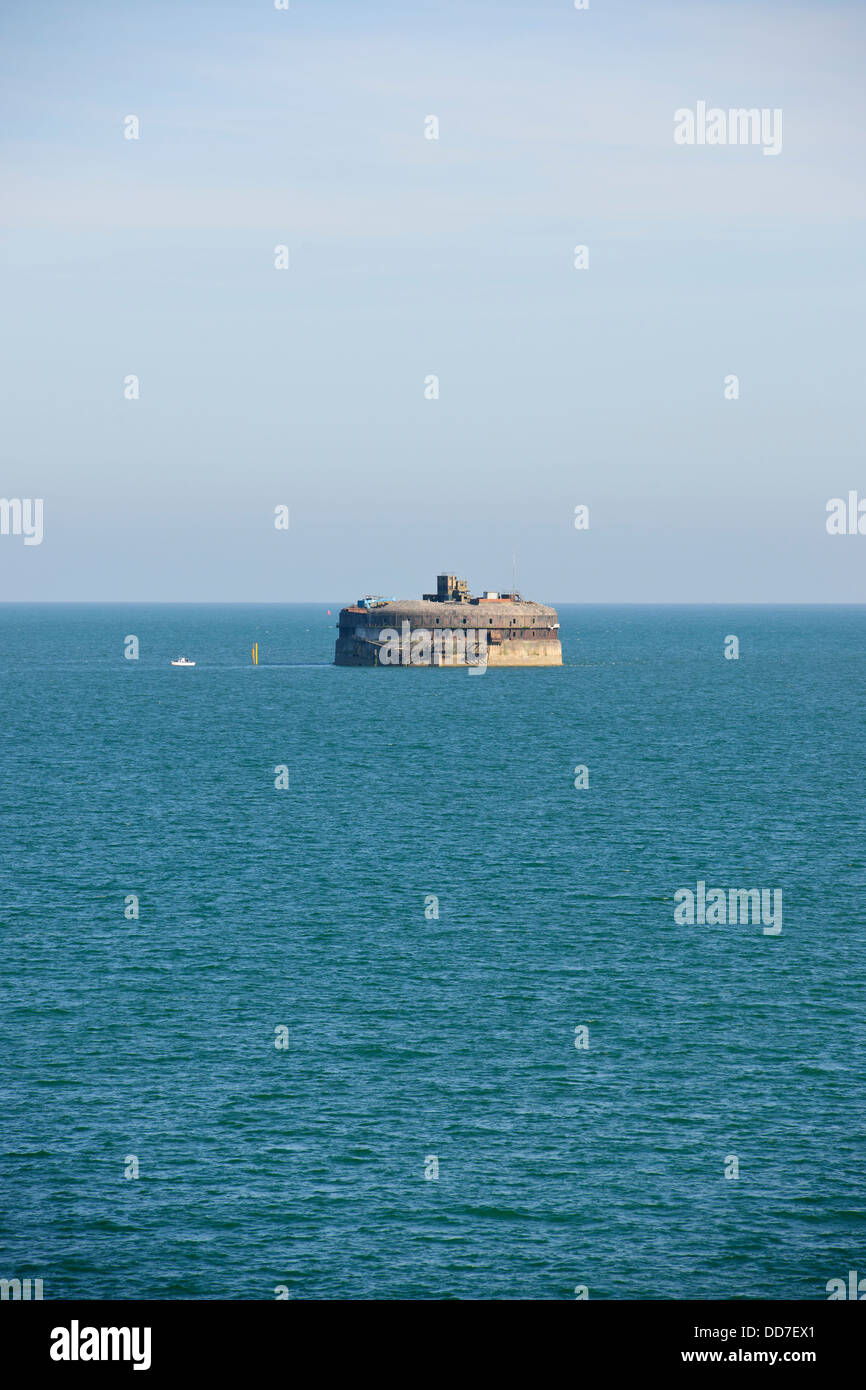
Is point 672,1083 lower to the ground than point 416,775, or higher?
lower

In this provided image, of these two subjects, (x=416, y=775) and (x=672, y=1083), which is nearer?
(x=672, y=1083)

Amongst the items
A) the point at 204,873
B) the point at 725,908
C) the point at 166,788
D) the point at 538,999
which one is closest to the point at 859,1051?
the point at 538,999
